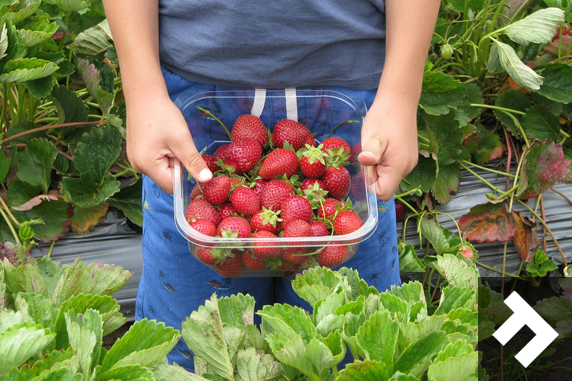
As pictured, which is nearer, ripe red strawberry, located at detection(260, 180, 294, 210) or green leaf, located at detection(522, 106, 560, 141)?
ripe red strawberry, located at detection(260, 180, 294, 210)

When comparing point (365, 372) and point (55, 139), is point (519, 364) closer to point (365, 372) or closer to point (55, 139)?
point (365, 372)

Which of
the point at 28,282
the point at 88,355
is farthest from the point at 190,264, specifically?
the point at 88,355

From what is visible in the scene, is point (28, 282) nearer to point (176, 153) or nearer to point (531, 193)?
point (176, 153)

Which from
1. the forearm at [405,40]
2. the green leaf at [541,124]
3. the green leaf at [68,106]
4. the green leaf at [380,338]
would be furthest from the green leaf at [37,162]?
the green leaf at [541,124]

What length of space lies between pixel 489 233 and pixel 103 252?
1076 millimetres

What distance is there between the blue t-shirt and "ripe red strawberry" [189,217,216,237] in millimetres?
242

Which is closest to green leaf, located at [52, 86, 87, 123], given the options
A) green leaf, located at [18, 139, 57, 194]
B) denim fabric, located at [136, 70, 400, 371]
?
green leaf, located at [18, 139, 57, 194]

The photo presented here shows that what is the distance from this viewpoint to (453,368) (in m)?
0.43

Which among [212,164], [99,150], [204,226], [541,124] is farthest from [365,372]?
[541,124]

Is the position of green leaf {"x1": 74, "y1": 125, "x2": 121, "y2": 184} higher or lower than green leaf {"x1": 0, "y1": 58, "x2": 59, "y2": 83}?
lower

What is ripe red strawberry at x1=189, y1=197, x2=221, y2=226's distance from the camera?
819 millimetres

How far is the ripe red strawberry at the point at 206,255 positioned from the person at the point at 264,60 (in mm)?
106

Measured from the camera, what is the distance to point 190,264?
953mm

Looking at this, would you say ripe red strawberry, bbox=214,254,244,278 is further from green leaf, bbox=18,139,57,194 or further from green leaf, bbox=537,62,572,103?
green leaf, bbox=537,62,572,103
